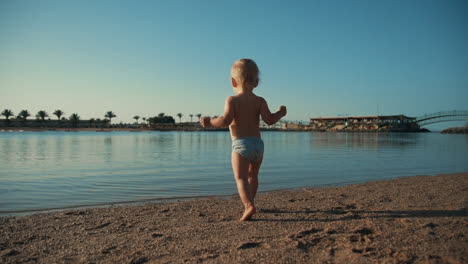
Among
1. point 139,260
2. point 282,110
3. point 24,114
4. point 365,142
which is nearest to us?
point 139,260

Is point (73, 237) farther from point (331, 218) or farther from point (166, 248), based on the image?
point (331, 218)

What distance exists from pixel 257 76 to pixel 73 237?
287cm

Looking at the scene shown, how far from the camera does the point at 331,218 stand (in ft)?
12.3

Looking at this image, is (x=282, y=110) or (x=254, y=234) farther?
(x=282, y=110)

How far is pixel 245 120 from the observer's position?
3912 millimetres

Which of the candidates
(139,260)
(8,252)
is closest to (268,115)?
(139,260)

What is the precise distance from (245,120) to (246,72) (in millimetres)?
626

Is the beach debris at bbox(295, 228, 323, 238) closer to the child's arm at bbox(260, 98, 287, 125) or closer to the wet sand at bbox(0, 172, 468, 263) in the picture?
the wet sand at bbox(0, 172, 468, 263)

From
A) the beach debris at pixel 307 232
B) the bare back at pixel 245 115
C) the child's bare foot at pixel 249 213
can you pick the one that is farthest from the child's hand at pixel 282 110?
the beach debris at pixel 307 232

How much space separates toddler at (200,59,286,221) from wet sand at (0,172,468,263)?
575 millimetres

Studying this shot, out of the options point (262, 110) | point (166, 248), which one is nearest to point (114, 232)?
point (166, 248)

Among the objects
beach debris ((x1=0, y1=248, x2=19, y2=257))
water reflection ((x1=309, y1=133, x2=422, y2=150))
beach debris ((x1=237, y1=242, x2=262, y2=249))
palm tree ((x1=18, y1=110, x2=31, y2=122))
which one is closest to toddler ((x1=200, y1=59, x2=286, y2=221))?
beach debris ((x1=237, y1=242, x2=262, y2=249))

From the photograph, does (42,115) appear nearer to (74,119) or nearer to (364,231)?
(74,119)

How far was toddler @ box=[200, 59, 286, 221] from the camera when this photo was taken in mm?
3838
